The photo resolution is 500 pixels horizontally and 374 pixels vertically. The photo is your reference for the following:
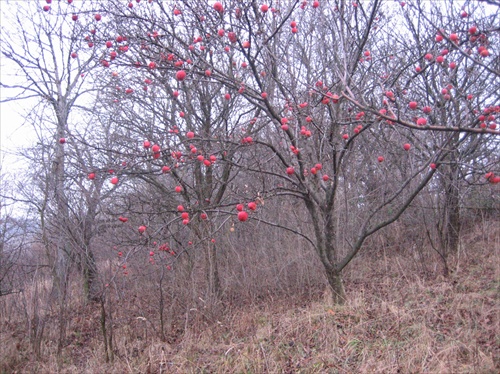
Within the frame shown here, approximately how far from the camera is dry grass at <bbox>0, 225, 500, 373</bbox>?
3.89 metres

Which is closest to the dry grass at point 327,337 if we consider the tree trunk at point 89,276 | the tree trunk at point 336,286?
the tree trunk at point 336,286

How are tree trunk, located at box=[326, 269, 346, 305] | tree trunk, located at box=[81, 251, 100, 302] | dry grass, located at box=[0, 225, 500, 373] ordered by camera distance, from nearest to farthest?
dry grass, located at box=[0, 225, 500, 373], tree trunk, located at box=[81, 251, 100, 302], tree trunk, located at box=[326, 269, 346, 305]

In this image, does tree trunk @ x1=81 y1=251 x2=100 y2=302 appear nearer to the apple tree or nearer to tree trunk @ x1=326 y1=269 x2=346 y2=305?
the apple tree

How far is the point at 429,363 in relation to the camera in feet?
11.9

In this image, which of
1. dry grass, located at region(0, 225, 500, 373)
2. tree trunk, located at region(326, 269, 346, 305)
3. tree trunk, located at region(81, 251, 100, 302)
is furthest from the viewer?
tree trunk, located at region(326, 269, 346, 305)

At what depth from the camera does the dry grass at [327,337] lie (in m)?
3.89

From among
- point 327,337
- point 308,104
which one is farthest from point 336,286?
point 308,104

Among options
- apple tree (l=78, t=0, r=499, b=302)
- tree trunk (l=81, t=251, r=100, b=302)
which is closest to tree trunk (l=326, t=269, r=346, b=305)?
apple tree (l=78, t=0, r=499, b=302)

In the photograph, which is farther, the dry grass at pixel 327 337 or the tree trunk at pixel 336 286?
the tree trunk at pixel 336 286

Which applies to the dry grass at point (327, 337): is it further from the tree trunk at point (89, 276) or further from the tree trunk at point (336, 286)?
the tree trunk at point (89, 276)

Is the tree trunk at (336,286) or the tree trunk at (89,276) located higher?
the tree trunk at (89,276)

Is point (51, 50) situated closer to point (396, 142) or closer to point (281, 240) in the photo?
point (281, 240)

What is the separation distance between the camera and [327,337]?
4.57 metres

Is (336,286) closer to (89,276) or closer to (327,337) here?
(327,337)
